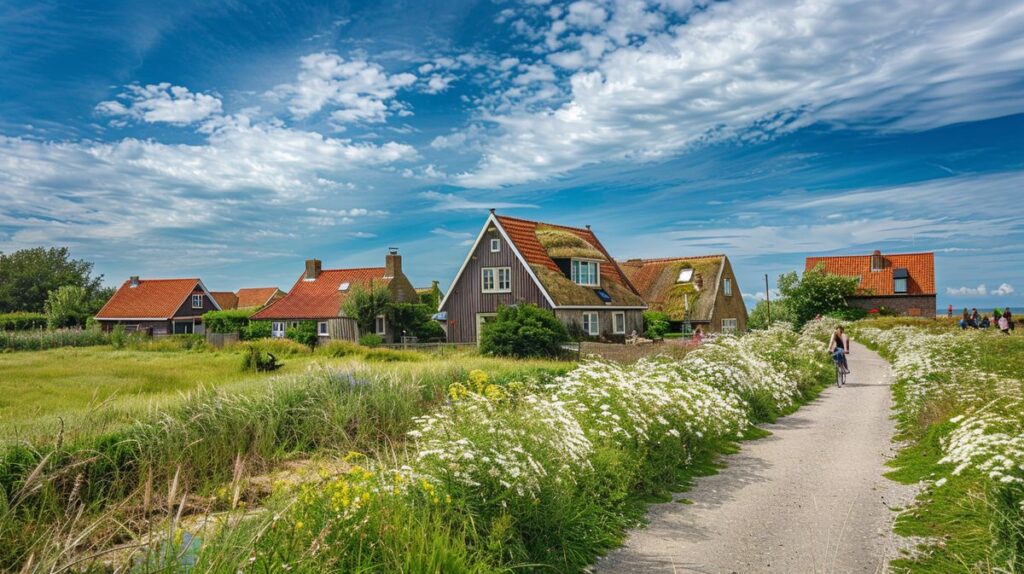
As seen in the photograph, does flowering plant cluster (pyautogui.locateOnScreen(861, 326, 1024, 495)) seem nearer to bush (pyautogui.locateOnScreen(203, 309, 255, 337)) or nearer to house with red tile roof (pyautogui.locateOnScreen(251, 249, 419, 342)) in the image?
house with red tile roof (pyautogui.locateOnScreen(251, 249, 419, 342))

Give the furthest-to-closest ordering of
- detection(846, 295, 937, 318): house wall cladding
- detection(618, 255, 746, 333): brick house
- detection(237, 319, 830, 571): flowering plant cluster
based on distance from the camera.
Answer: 1. detection(846, 295, 937, 318): house wall cladding
2. detection(618, 255, 746, 333): brick house
3. detection(237, 319, 830, 571): flowering plant cluster

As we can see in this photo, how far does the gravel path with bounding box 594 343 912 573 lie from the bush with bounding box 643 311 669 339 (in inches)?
1130

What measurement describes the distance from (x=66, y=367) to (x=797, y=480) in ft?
83.5

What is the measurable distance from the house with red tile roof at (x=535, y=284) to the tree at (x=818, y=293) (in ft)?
87.4

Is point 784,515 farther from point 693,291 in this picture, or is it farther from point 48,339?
point 48,339

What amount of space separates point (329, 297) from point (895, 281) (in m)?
47.8

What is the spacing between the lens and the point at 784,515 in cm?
834

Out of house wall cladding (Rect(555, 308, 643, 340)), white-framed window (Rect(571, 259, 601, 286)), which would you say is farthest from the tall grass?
white-framed window (Rect(571, 259, 601, 286))

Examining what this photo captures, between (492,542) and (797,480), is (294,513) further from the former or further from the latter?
(797,480)

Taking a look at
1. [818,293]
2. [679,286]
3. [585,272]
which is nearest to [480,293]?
[585,272]

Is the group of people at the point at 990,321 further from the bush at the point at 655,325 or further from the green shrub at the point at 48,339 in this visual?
the green shrub at the point at 48,339

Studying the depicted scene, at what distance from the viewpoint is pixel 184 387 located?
1884cm

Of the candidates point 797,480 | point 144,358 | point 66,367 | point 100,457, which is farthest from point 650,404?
point 144,358

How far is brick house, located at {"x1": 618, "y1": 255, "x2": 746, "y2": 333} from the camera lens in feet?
148
